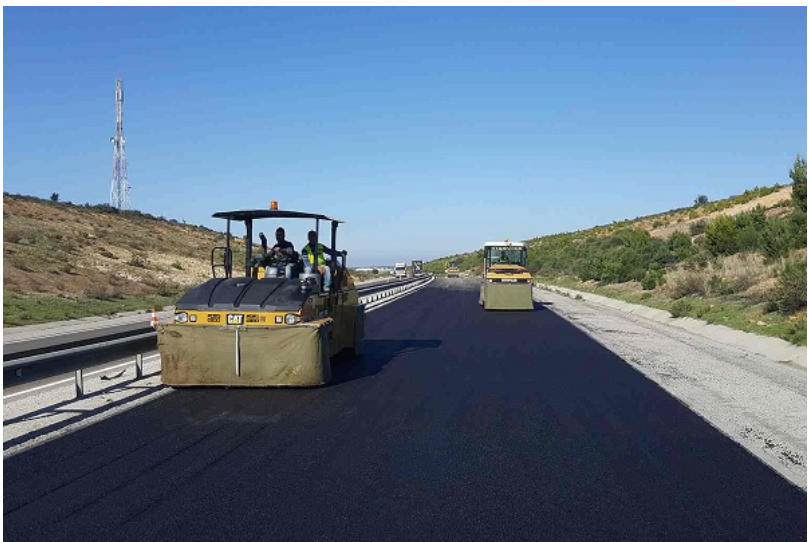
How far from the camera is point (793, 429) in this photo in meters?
9.20

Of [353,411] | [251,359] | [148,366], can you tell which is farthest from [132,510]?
[148,366]

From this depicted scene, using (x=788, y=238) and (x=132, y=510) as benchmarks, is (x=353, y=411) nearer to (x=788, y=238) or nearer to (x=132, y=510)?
(x=132, y=510)

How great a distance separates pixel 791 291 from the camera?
20969mm

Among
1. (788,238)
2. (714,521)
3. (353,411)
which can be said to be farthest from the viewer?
(788,238)

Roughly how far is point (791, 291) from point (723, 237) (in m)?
26.2

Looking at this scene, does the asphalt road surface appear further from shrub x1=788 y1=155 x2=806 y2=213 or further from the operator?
shrub x1=788 y1=155 x2=806 y2=213

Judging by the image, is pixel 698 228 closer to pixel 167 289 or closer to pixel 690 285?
pixel 690 285

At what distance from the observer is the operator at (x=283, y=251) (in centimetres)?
1301

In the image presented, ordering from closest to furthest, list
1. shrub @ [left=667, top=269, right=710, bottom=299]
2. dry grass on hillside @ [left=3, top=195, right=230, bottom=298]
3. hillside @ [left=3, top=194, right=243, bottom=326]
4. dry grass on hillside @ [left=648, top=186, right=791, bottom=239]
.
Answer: shrub @ [left=667, top=269, right=710, bottom=299] < hillside @ [left=3, top=194, right=243, bottom=326] < dry grass on hillside @ [left=3, top=195, right=230, bottom=298] < dry grass on hillside @ [left=648, top=186, right=791, bottom=239]

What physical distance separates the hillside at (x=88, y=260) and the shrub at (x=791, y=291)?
22153mm

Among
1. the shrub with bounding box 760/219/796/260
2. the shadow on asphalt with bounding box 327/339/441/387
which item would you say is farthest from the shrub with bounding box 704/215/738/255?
the shadow on asphalt with bounding box 327/339/441/387

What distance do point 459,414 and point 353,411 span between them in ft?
4.24

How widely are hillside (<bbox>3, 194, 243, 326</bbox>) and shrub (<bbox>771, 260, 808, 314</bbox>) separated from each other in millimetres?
22153

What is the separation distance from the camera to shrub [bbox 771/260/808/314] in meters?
20.8
